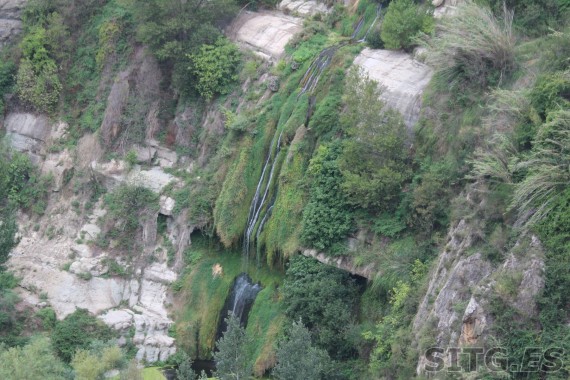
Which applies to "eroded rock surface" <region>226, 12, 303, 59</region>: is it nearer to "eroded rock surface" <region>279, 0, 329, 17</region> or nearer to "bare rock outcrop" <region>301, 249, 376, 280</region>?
"eroded rock surface" <region>279, 0, 329, 17</region>

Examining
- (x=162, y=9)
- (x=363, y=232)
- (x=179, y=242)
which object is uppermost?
(x=162, y=9)

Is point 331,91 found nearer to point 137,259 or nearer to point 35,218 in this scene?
point 137,259

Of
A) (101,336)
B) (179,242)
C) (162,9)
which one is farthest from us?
(162,9)

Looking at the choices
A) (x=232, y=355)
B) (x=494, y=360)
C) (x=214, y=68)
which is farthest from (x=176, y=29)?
(x=494, y=360)

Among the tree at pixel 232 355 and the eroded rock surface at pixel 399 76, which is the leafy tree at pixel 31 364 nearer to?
the tree at pixel 232 355

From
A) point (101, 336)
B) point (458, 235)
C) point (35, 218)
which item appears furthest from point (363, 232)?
point (35, 218)

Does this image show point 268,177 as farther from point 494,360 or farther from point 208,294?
point 494,360

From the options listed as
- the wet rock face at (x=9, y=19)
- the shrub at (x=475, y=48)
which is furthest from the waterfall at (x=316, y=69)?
the wet rock face at (x=9, y=19)
